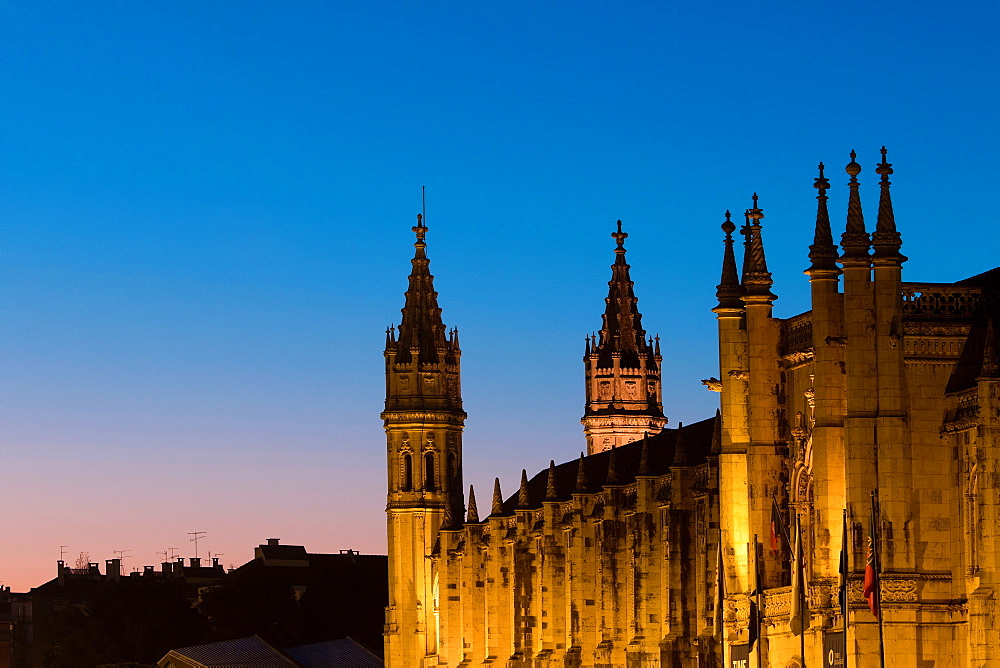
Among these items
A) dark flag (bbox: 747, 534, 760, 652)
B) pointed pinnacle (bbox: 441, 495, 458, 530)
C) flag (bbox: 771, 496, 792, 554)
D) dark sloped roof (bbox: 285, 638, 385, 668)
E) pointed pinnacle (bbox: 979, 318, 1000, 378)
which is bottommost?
dark sloped roof (bbox: 285, 638, 385, 668)

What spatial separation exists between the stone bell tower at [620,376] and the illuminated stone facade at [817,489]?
3257 cm

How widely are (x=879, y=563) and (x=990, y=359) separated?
17.4 ft

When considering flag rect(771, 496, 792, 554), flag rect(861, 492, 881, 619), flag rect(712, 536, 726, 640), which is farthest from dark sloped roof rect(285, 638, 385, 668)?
flag rect(861, 492, 881, 619)

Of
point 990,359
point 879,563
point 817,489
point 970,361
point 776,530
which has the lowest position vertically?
point 879,563

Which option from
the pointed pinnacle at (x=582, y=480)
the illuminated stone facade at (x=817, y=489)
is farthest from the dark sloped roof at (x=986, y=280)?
the pointed pinnacle at (x=582, y=480)

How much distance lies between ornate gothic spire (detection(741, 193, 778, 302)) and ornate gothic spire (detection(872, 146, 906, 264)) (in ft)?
27.9

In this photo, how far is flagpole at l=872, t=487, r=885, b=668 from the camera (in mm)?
51219

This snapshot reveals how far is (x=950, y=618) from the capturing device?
51469 mm

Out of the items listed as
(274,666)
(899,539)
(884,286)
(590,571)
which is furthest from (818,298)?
(274,666)

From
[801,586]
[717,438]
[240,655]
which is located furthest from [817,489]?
[240,655]

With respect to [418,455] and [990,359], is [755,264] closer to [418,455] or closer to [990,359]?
[990,359]

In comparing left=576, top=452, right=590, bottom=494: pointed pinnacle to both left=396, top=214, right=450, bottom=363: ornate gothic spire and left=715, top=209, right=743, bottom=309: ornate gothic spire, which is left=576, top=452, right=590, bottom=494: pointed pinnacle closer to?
left=715, top=209, right=743, bottom=309: ornate gothic spire

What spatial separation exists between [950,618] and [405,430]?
67.3m

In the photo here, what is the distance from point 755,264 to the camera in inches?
2438
